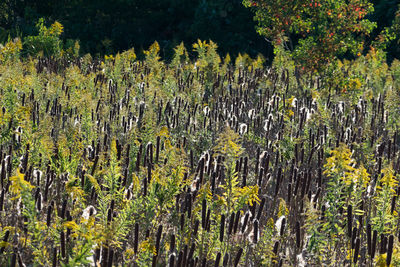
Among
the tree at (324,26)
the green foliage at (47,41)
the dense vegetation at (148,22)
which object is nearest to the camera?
the tree at (324,26)

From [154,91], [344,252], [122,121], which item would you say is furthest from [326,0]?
[344,252]

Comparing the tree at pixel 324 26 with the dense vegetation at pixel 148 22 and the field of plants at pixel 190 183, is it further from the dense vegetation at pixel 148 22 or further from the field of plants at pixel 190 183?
the dense vegetation at pixel 148 22

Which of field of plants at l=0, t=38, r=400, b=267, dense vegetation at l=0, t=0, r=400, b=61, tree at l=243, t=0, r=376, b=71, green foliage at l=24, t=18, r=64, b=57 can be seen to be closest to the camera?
field of plants at l=0, t=38, r=400, b=267

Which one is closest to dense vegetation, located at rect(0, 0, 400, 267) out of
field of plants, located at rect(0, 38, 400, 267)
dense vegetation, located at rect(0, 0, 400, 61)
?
field of plants, located at rect(0, 38, 400, 267)

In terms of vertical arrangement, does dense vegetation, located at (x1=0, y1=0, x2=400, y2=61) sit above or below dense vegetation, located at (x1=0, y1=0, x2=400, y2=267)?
above

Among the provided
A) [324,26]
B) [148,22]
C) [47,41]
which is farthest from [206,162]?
[148,22]

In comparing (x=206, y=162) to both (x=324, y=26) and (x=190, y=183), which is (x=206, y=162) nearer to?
(x=190, y=183)

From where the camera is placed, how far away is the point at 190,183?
319 centimetres

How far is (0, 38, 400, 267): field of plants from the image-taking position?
2500 millimetres

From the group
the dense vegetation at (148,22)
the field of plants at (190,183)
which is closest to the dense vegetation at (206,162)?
the field of plants at (190,183)

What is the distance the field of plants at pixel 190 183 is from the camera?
2500 mm

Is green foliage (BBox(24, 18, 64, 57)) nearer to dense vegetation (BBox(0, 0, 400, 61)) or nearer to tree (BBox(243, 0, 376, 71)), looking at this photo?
dense vegetation (BBox(0, 0, 400, 61))

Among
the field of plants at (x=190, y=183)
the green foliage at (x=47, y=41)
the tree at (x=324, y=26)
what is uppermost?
the tree at (x=324, y=26)

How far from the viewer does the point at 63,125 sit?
4.87 m
